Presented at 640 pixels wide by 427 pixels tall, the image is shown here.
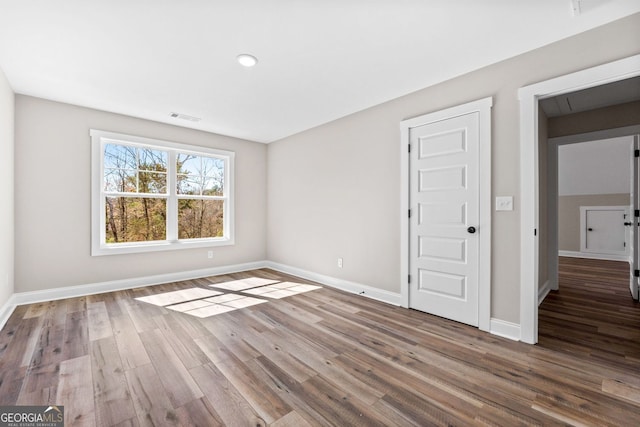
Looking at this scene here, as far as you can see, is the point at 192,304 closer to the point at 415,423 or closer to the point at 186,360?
the point at 186,360

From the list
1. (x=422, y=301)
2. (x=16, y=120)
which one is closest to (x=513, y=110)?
(x=422, y=301)

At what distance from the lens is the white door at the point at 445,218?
2.75 meters

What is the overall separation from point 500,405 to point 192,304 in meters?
3.13

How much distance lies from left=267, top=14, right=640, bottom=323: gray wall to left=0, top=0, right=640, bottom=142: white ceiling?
148mm

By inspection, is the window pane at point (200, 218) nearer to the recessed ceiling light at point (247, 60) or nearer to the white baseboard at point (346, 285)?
the white baseboard at point (346, 285)

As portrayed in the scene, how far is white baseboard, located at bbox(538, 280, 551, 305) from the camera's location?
357 cm

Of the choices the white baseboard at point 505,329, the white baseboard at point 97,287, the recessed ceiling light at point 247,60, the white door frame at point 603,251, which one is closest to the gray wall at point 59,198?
the white baseboard at point 97,287

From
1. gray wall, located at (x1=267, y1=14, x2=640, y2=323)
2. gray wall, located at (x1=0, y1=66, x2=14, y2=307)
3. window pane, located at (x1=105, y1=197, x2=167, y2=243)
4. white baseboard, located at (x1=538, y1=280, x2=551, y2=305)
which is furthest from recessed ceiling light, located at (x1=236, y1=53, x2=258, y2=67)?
white baseboard, located at (x1=538, y1=280, x2=551, y2=305)

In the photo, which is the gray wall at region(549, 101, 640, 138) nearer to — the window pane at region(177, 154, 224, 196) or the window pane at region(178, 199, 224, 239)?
the window pane at region(177, 154, 224, 196)

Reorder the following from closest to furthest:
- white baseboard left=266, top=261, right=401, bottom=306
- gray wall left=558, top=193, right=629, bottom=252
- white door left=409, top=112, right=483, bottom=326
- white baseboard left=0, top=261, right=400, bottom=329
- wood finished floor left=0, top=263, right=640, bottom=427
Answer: wood finished floor left=0, top=263, right=640, bottom=427 → white door left=409, top=112, right=483, bottom=326 → white baseboard left=0, top=261, right=400, bottom=329 → white baseboard left=266, top=261, right=401, bottom=306 → gray wall left=558, top=193, right=629, bottom=252

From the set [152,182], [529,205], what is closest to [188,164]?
[152,182]

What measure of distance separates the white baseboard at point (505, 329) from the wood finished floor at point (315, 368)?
9 centimetres

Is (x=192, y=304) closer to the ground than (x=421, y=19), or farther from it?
closer to the ground

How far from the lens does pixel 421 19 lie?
2051mm
